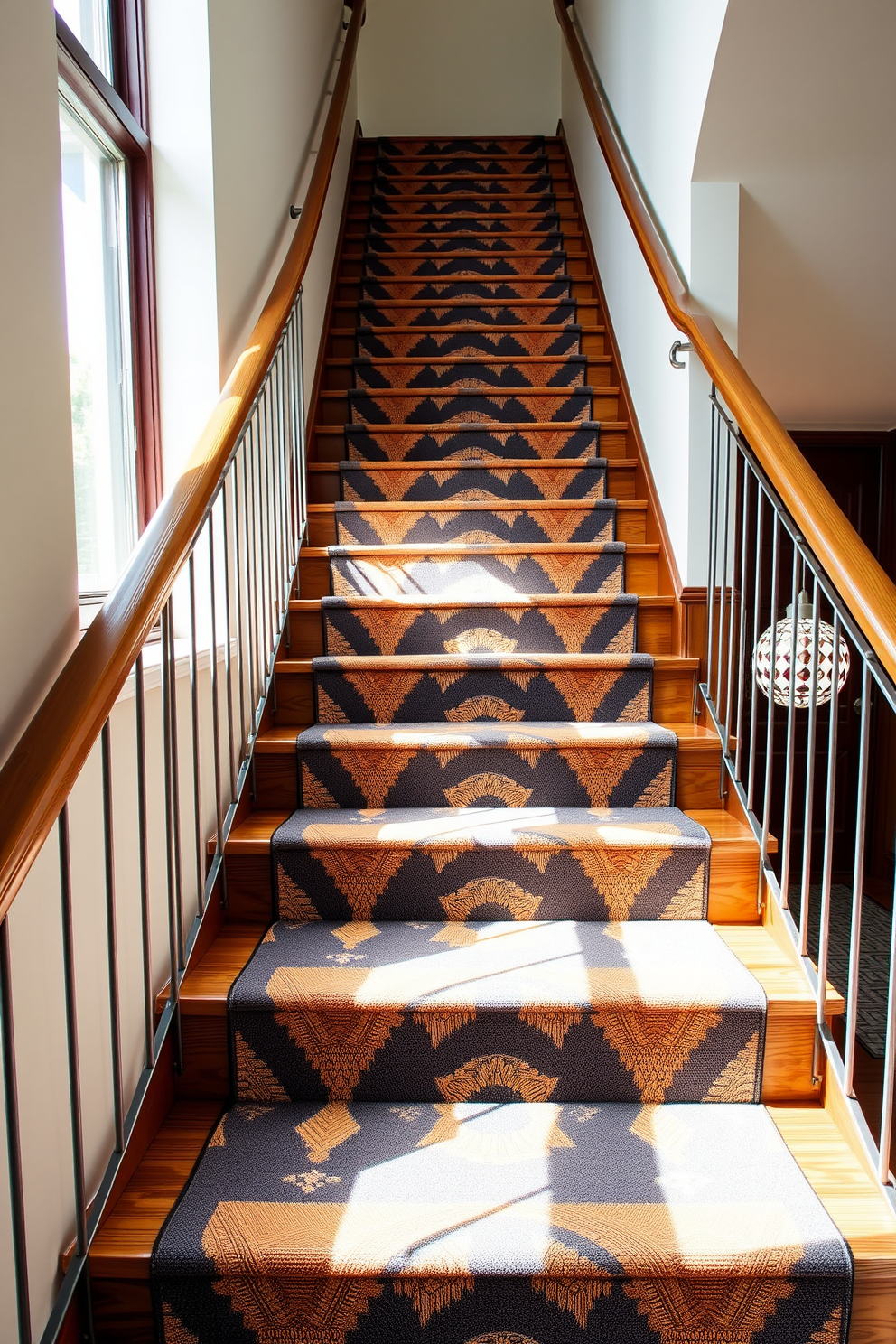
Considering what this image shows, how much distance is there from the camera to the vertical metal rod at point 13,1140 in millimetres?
992

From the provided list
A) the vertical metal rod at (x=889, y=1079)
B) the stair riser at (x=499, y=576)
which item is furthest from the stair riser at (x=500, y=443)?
the vertical metal rod at (x=889, y=1079)

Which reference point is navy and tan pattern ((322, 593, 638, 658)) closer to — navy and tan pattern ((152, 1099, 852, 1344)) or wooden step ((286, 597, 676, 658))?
wooden step ((286, 597, 676, 658))

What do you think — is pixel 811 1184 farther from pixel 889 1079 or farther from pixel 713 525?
pixel 713 525

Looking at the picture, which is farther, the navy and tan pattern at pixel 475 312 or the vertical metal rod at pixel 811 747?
the navy and tan pattern at pixel 475 312

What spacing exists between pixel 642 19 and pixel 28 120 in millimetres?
2463

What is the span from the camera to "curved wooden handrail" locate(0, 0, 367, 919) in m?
0.99

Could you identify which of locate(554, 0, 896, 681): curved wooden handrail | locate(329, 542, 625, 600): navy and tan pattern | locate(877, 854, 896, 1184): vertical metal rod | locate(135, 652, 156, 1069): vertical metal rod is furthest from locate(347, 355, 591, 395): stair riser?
locate(877, 854, 896, 1184): vertical metal rod

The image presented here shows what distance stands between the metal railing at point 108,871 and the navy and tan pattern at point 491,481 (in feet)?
3.04

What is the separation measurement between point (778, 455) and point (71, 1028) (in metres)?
1.47

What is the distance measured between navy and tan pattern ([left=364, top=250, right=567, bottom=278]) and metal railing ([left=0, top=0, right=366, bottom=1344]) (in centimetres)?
229

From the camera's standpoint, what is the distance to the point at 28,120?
119 centimetres

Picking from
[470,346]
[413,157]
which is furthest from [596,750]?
[413,157]

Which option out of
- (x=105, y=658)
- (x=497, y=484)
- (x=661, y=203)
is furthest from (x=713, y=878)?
(x=661, y=203)

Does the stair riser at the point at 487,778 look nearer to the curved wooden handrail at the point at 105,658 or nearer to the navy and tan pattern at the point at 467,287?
the curved wooden handrail at the point at 105,658
